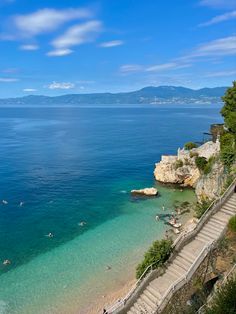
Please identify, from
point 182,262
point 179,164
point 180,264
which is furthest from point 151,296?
point 179,164

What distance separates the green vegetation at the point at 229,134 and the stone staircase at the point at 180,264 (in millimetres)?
12024

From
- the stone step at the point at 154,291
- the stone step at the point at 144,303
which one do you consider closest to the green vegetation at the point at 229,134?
the stone step at the point at 154,291

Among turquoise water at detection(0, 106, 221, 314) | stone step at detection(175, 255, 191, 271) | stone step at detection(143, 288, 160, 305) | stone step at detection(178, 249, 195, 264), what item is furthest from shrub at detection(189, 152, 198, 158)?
stone step at detection(143, 288, 160, 305)

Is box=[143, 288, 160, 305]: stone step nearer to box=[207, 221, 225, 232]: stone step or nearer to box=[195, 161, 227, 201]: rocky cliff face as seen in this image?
box=[207, 221, 225, 232]: stone step

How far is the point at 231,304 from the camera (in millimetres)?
13742

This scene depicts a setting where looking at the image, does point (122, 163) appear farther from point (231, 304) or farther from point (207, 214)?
point (231, 304)

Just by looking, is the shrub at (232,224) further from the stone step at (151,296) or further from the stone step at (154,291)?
the stone step at (151,296)

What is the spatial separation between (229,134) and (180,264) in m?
22.9

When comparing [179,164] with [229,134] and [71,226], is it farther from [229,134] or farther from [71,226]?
[71,226]

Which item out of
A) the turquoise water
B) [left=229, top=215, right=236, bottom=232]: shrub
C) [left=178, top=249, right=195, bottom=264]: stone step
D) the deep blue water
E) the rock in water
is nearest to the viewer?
[left=229, top=215, right=236, bottom=232]: shrub

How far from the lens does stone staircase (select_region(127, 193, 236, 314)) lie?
942 inches

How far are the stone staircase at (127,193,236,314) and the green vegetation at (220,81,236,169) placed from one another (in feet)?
39.4

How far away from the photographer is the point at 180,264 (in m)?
25.2

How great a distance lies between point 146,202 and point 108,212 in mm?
7253
